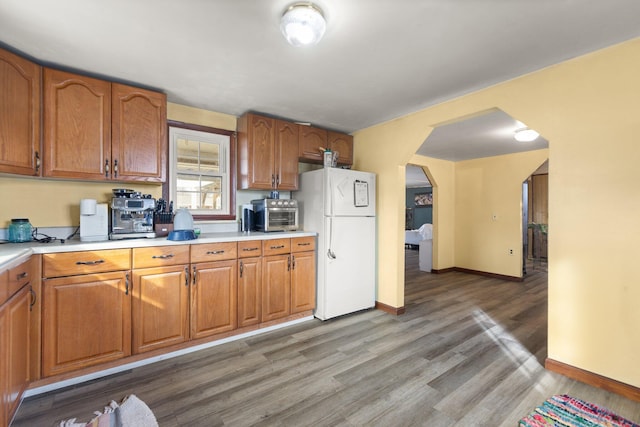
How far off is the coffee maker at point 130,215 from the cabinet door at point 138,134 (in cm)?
17

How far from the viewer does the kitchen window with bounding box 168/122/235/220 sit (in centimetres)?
313

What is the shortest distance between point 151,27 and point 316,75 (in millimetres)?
1199

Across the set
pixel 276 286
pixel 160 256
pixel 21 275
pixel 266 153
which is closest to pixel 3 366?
pixel 21 275

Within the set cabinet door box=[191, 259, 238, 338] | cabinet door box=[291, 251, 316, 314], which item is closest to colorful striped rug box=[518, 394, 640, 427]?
cabinet door box=[291, 251, 316, 314]

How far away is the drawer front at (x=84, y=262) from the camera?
6.57 ft

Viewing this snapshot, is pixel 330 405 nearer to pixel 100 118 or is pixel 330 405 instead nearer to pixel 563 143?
pixel 563 143

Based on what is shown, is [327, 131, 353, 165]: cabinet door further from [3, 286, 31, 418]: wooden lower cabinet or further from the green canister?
[3, 286, 31, 418]: wooden lower cabinet

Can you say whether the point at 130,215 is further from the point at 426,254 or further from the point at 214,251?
the point at 426,254

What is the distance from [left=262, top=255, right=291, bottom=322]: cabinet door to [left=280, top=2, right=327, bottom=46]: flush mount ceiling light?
204cm

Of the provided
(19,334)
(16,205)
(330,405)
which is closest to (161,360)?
(19,334)

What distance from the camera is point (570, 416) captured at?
1.74 metres

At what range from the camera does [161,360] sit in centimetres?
244

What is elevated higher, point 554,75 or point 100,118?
point 554,75

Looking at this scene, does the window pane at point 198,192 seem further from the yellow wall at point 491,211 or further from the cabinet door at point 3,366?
the yellow wall at point 491,211
